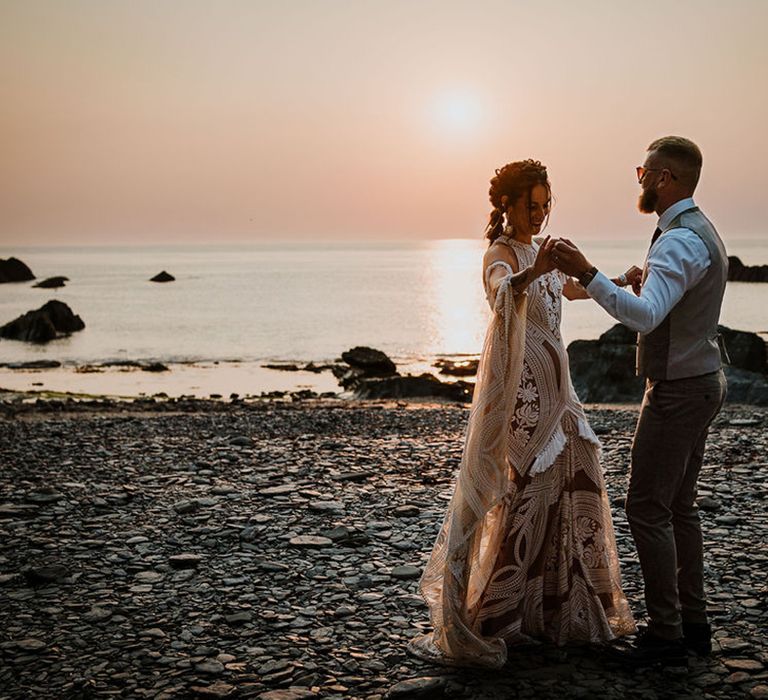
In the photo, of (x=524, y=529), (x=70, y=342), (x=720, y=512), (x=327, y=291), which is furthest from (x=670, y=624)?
(x=327, y=291)

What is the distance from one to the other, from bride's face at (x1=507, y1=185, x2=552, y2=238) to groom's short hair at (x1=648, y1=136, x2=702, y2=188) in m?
0.86

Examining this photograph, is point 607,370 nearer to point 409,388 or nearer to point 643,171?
point 409,388

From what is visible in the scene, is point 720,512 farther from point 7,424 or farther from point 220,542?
point 7,424

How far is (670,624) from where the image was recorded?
5.83 m

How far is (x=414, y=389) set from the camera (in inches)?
1109

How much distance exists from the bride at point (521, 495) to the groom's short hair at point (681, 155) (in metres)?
0.86

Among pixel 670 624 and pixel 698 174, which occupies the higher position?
pixel 698 174

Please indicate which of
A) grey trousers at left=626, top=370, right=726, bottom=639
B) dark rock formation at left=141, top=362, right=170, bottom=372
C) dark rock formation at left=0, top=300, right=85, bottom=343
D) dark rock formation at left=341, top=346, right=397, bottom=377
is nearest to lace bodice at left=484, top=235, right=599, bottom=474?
grey trousers at left=626, top=370, right=726, bottom=639

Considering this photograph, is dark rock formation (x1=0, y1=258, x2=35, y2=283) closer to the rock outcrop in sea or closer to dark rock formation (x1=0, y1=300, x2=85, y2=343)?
dark rock formation (x1=0, y1=300, x2=85, y2=343)

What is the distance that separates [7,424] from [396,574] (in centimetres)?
1326

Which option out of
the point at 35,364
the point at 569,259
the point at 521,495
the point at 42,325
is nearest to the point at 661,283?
the point at 569,259

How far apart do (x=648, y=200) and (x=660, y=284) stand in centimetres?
73

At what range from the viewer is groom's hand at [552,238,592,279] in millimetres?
5121

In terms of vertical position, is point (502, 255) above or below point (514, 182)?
below
